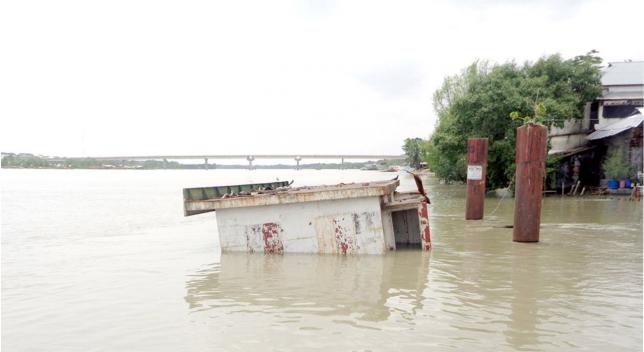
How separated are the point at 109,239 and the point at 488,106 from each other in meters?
18.6

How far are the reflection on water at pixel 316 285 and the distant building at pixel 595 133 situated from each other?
21433mm

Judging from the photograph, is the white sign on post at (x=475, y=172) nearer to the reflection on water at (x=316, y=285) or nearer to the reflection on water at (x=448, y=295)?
the reflection on water at (x=448, y=295)

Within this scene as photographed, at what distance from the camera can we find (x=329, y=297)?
23.7 feet

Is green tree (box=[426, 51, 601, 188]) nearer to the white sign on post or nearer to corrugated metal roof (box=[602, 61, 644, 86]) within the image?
corrugated metal roof (box=[602, 61, 644, 86])

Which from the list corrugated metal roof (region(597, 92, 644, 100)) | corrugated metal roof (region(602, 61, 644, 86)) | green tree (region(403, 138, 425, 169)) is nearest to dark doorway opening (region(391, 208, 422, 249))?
corrugated metal roof (region(597, 92, 644, 100))

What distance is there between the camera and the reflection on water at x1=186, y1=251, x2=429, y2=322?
6746 millimetres

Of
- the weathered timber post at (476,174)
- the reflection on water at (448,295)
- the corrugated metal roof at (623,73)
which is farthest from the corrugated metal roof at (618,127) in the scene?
the reflection on water at (448,295)

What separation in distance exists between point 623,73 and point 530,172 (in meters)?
26.8

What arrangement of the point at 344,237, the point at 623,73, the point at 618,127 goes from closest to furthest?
the point at 344,237, the point at 618,127, the point at 623,73

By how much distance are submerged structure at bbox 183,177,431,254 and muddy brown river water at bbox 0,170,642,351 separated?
34cm

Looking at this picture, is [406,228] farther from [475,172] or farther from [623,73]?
[623,73]

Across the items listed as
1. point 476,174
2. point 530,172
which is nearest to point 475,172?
point 476,174

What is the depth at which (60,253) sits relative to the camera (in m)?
11.8

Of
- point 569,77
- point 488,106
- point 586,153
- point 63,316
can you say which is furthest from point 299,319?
point 586,153
